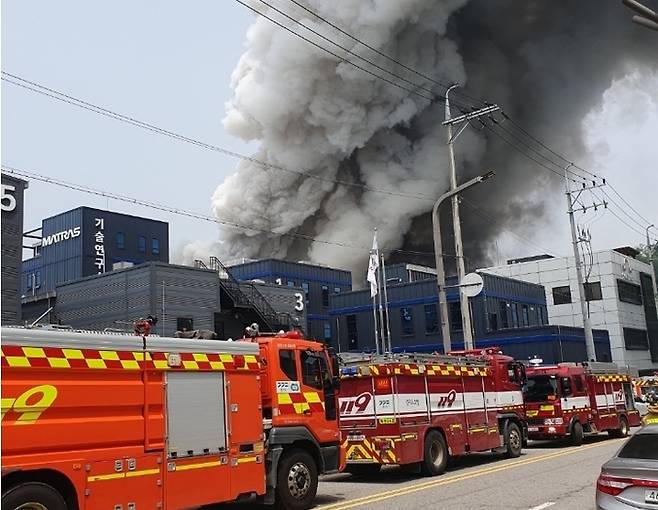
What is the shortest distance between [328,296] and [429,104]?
71.2ft

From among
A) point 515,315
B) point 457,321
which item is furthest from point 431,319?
point 515,315

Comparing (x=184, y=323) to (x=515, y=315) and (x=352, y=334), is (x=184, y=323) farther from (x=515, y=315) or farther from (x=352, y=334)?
(x=515, y=315)

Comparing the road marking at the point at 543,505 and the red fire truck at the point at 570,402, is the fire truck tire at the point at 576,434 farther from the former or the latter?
the road marking at the point at 543,505

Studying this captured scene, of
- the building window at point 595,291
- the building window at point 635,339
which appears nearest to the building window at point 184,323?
the building window at point 595,291

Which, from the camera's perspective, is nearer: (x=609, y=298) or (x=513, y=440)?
(x=513, y=440)

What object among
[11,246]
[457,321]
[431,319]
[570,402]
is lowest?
[570,402]

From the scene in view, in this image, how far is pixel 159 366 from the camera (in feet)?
28.6

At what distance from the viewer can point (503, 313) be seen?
172 feet

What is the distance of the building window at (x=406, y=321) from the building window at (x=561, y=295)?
1838 cm

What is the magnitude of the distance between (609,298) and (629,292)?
4647 mm

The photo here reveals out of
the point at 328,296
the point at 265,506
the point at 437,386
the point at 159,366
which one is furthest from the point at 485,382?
the point at 328,296

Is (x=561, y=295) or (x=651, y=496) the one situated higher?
(x=561, y=295)

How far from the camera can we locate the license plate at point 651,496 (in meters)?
6.51

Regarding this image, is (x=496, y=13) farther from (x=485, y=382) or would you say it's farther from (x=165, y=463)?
(x=165, y=463)
